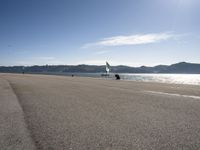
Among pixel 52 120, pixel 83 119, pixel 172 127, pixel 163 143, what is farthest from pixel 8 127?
pixel 172 127

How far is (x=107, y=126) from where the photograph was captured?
6781 mm

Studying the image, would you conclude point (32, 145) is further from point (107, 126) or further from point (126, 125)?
point (126, 125)

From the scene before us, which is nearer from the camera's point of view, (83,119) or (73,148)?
(73,148)

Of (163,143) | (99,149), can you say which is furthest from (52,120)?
(163,143)

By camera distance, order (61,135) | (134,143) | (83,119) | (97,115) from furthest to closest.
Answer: (97,115) → (83,119) → (61,135) → (134,143)

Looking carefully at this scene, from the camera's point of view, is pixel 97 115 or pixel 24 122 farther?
pixel 97 115

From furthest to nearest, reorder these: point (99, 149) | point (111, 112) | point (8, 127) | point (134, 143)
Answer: point (111, 112) < point (8, 127) < point (134, 143) < point (99, 149)

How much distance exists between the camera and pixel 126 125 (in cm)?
692

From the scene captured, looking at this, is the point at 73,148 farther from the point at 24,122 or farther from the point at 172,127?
the point at 172,127

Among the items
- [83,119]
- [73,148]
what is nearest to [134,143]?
[73,148]

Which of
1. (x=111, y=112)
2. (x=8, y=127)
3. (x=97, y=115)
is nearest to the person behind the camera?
(x=8, y=127)

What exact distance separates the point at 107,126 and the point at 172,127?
203cm

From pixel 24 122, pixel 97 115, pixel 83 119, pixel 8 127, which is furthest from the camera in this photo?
pixel 97 115

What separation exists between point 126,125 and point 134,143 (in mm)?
1700
